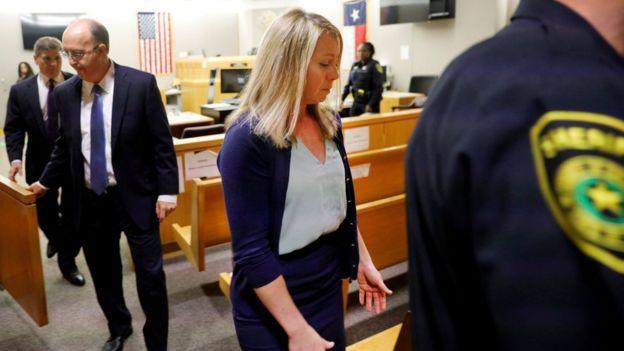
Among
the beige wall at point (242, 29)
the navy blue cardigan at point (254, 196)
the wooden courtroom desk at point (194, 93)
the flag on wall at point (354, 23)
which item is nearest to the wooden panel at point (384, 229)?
the navy blue cardigan at point (254, 196)

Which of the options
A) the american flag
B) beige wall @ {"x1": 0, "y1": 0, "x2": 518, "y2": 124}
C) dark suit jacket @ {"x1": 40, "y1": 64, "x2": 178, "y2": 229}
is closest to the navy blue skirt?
dark suit jacket @ {"x1": 40, "y1": 64, "x2": 178, "y2": 229}

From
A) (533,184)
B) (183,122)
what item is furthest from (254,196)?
(183,122)

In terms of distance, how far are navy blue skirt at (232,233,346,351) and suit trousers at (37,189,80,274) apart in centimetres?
248

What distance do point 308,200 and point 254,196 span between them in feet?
0.52

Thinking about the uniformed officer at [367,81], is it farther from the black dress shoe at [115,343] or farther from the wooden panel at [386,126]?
the black dress shoe at [115,343]

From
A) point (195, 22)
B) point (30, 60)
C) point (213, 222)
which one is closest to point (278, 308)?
point (213, 222)

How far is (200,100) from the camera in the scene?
8820mm

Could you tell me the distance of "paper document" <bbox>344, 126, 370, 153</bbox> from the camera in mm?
3850

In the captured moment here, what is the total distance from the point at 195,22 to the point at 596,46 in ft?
44.1

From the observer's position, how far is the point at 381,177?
3.49m

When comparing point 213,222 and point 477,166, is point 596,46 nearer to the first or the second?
point 477,166

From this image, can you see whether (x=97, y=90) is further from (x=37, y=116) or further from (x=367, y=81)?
(x=367, y=81)

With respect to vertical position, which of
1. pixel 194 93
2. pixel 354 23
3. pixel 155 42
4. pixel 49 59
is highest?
pixel 354 23

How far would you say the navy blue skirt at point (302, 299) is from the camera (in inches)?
54.8
